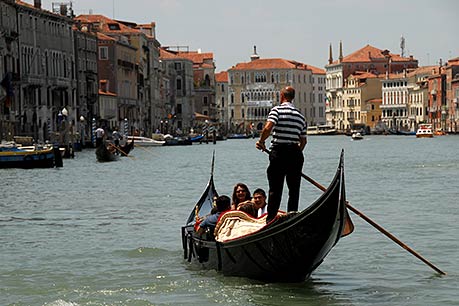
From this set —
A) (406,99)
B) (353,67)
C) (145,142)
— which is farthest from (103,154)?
(353,67)

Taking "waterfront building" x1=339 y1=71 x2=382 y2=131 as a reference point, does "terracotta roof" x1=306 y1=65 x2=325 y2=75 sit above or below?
above

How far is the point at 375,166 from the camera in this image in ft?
97.6

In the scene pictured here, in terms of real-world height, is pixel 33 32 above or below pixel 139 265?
above

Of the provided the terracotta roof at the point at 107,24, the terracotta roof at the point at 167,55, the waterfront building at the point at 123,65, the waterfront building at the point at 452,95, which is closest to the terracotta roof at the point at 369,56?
the waterfront building at the point at 452,95

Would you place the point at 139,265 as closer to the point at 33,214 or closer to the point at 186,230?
the point at 186,230

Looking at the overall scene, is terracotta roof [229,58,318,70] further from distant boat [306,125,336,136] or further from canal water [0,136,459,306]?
canal water [0,136,459,306]

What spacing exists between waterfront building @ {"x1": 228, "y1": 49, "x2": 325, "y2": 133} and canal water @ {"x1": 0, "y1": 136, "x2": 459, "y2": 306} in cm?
8447

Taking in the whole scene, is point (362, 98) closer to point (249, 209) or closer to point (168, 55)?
point (168, 55)

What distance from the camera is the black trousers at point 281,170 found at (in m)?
8.23

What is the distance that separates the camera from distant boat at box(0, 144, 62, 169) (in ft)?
84.4

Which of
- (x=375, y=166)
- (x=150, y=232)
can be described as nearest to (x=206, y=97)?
(x=375, y=166)

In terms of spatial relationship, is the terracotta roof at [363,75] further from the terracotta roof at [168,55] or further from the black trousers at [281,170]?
the black trousers at [281,170]

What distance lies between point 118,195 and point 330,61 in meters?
96.8

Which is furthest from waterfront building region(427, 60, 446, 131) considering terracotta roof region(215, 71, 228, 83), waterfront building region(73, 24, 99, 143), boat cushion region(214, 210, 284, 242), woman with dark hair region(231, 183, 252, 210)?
boat cushion region(214, 210, 284, 242)
